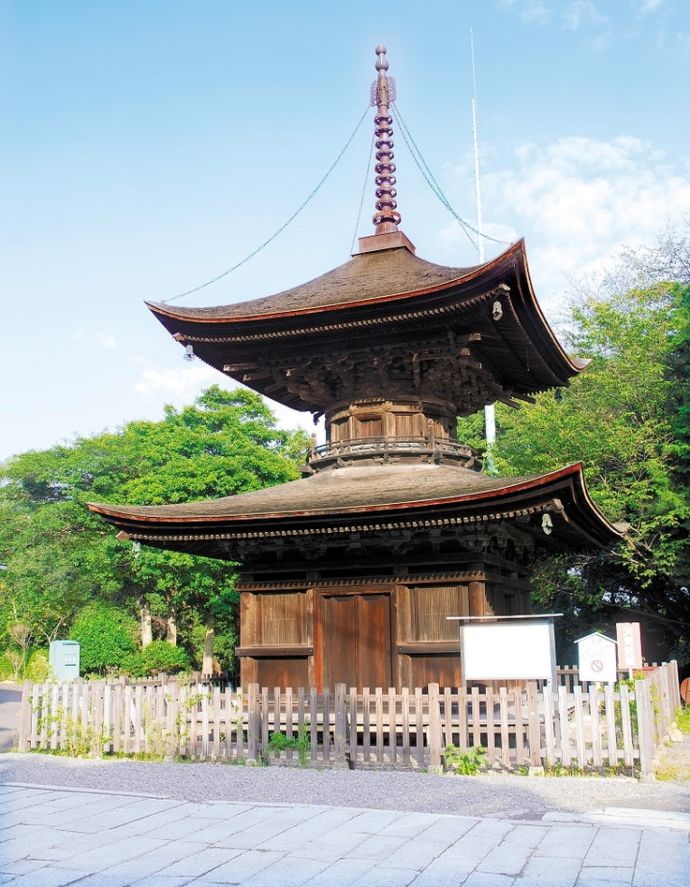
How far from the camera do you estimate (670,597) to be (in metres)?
27.6

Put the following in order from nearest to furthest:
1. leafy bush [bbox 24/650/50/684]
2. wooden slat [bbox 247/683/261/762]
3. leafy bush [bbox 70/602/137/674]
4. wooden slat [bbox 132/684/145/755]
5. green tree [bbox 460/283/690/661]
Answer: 1. wooden slat [bbox 247/683/261/762]
2. wooden slat [bbox 132/684/145/755]
3. green tree [bbox 460/283/690/661]
4. leafy bush [bbox 70/602/137/674]
5. leafy bush [bbox 24/650/50/684]

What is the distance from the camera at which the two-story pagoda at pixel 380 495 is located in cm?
1329

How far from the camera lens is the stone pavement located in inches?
250

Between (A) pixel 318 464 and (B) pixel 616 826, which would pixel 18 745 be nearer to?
(A) pixel 318 464

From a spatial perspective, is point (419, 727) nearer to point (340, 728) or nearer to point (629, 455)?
point (340, 728)

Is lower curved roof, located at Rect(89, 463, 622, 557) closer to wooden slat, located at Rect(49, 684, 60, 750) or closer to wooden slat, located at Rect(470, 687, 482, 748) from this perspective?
wooden slat, located at Rect(470, 687, 482, 748)

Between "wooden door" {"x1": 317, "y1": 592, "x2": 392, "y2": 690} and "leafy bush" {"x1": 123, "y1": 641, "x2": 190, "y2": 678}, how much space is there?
19.8 meters

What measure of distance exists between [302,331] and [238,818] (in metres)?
8.52

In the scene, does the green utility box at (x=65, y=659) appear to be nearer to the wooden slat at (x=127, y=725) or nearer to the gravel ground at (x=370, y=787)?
the wooden slat at (x=127, y=725)

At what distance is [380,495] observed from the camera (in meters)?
13.5

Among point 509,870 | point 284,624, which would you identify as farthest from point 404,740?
point 509,870

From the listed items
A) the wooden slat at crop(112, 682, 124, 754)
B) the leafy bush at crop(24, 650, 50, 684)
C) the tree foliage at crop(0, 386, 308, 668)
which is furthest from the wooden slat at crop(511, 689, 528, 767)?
the leafy bush at crop(24, 650, 50, 684)

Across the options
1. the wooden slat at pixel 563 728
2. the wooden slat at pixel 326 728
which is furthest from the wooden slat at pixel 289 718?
the wooden slat at pixel 563 728

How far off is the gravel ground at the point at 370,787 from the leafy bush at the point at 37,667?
92.7 ft
